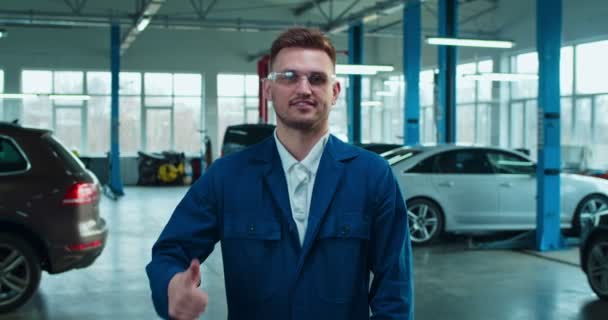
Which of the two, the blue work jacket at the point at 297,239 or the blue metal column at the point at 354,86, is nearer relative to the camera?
the blue work jacket at the point at 297,239

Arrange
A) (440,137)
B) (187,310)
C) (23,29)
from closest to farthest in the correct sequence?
(187,310) → (440,137) → (23,29)

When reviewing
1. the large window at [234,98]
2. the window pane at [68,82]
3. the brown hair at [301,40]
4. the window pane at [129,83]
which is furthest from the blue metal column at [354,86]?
the brown hair at [301,40]

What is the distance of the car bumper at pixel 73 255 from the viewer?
5.98 meters

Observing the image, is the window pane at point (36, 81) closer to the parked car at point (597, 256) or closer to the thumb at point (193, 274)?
the parked car at point (597, 256)

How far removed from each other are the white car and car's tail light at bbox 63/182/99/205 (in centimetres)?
473

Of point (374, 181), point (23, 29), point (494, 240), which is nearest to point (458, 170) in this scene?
point (494, 240)

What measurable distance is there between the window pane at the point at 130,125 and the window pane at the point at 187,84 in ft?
4.67

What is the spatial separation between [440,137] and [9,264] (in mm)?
10004

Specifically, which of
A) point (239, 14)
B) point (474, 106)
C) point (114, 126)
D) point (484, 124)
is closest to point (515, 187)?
point (114, 126)

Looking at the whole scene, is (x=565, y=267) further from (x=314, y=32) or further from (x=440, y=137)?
(x=314, y=32)

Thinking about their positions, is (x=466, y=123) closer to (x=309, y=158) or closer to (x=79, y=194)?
(x=79, y=194)

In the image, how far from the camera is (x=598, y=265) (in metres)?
6.77

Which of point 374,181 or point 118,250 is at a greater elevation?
point 374,181

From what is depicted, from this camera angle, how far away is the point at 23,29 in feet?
76.7
